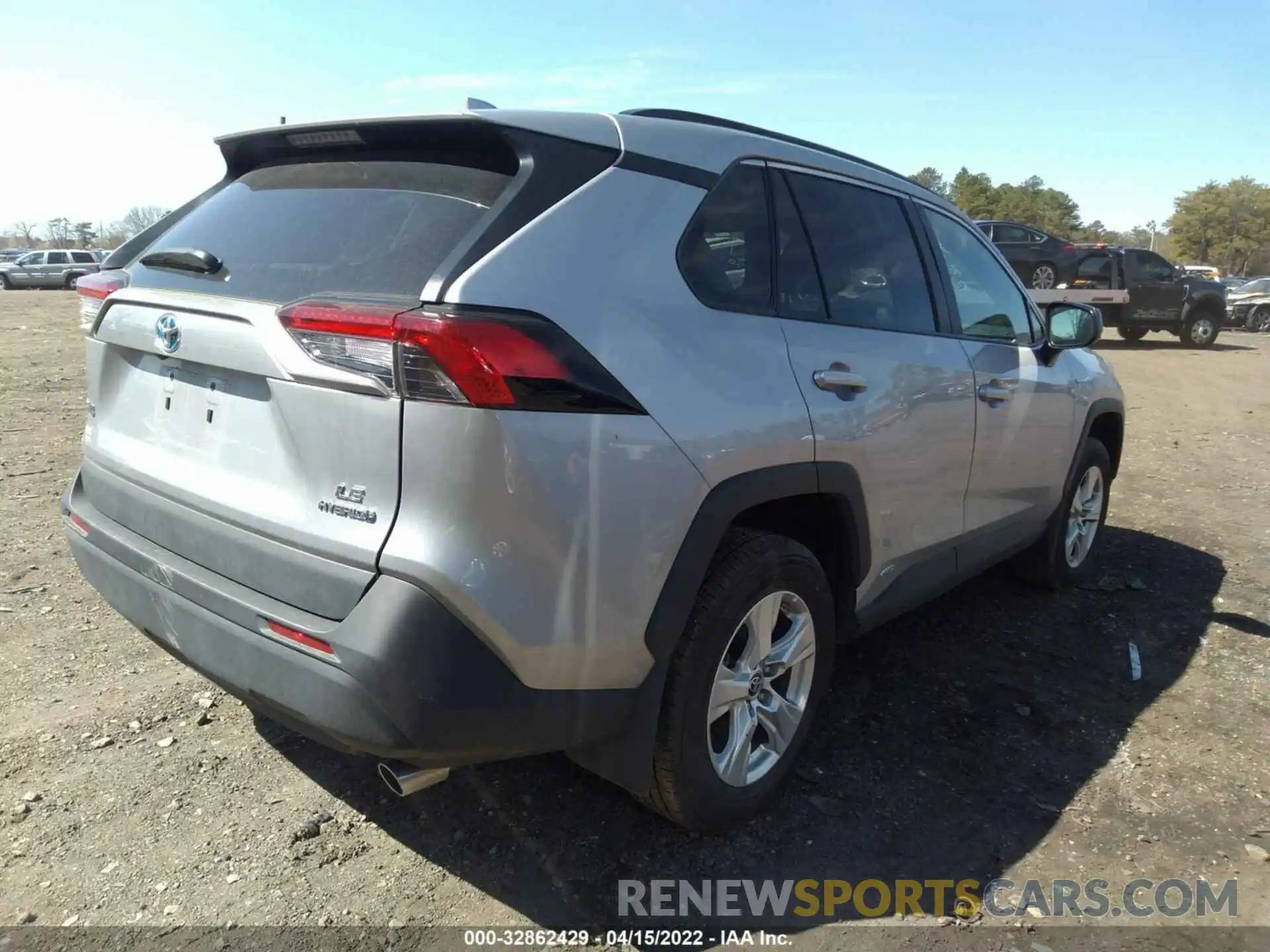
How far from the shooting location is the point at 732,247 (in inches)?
99.2

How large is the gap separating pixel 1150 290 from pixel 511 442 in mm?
20645

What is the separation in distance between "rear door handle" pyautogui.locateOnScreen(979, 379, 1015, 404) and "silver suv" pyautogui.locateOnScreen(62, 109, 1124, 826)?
598 mm

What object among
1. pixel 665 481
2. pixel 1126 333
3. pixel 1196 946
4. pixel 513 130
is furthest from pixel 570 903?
pixel 1126 333

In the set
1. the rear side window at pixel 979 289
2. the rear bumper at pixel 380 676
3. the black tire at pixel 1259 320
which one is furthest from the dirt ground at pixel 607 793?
the black tire at pixel 1259 320

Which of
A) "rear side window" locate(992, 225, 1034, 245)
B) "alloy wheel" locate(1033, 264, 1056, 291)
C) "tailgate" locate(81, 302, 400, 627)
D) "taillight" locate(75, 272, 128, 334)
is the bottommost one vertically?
"tailgate" locate(81, 302, 400, 627)

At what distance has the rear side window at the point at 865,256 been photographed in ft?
9.55

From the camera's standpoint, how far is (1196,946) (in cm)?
236

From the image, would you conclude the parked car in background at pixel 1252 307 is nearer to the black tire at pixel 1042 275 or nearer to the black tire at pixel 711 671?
the black tire at pixel 1042 275

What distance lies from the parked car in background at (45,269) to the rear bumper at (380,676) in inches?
1628

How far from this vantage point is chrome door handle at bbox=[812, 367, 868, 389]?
263cm

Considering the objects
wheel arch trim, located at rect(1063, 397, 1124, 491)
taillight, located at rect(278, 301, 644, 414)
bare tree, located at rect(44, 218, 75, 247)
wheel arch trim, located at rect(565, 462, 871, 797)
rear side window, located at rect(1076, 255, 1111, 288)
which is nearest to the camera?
taillight, located at rect(278, 301, 644, 414)

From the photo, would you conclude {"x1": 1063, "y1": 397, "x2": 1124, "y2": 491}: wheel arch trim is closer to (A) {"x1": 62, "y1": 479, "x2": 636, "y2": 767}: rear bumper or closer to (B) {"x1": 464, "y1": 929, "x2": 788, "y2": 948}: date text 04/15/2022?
(B) {"x1": 464, "y1": 929, "x2": 788, "y2": 948}: date text 04/15/2022

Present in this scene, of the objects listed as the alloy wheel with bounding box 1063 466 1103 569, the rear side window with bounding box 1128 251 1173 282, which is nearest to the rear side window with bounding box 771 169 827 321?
the alloy wheel with bounding box 1063 466 1103 569

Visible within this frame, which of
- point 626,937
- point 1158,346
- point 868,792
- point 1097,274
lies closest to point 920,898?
point 868,792
